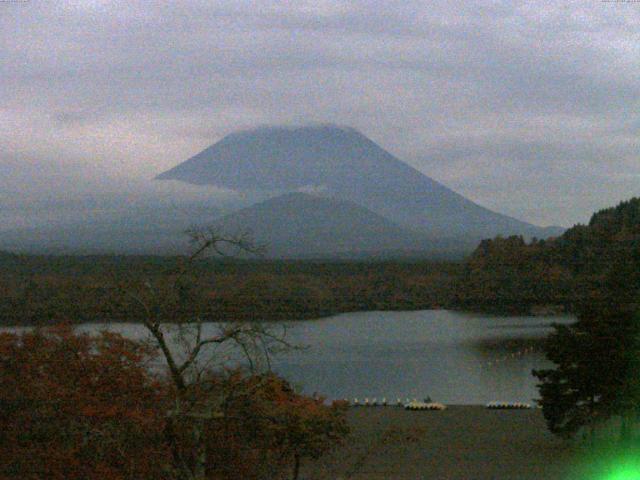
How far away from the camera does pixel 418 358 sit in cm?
2064

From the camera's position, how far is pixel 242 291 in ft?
69.5

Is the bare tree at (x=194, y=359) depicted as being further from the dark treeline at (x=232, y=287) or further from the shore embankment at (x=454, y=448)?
the shore embankment at (x=454, y=448)

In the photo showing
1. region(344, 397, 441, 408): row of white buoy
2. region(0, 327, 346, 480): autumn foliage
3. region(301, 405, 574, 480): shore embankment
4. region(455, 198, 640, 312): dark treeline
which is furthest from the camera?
region(455, 198, 640, 312): dark treeline

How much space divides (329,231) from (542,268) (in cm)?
3539

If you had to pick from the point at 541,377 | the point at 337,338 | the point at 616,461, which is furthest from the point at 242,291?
the point at 616,461

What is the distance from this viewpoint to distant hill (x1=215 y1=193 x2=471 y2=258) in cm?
5866

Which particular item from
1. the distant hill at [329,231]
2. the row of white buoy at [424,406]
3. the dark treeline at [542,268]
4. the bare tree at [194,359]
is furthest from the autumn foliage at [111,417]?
the distant hill at [329,231]

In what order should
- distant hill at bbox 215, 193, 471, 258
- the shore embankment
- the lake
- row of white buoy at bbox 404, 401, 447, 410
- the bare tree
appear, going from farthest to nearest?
distant hill at bbox 215, 193, 471, 258
the lake
row of white buoy at bbox 404, 401, 447, 410
the shore embankment
the bare tree

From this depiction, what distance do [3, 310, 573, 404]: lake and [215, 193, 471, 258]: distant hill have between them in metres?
25.8

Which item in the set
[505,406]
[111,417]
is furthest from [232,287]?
[111,417]

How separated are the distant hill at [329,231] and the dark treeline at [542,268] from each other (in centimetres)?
2113

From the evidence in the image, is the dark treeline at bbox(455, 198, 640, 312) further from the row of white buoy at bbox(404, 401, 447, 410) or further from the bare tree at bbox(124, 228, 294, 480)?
the bare tree at bbox(124, 228, 294, 480)

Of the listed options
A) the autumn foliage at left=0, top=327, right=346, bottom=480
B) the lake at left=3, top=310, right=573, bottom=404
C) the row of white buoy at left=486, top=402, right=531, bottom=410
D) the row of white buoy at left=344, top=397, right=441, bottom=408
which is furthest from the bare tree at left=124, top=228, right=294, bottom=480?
the row of white buoy at left=486, top=402, right=531, bottom=410

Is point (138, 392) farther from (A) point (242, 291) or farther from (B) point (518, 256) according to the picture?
(B) point (518, 256)
